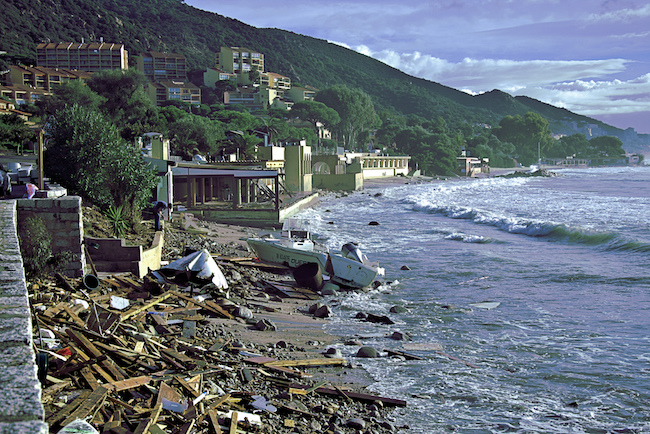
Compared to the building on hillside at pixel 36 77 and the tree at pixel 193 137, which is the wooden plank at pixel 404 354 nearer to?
the tree at pixel 193 137

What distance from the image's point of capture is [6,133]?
39.4 metres

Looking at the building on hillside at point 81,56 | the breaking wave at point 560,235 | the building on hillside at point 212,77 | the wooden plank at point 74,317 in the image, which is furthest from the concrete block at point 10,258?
the building on hillside at point 212,77

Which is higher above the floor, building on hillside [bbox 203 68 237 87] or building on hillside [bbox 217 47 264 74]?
building on hillside [bbox 217 47 264 74]

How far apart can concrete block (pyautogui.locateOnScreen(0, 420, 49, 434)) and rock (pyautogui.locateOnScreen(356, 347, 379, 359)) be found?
732cm

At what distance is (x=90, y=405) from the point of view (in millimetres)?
5566

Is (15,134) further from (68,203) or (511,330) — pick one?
(511,330)

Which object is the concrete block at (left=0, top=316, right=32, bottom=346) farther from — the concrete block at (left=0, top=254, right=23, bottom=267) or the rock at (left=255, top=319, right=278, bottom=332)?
the rock at (left=255, top=319, right=278, bottom=332)

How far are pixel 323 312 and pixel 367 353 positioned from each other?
2838 mm

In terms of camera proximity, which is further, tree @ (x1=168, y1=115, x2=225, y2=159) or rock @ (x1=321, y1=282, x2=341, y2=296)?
tree @ (x1=168, y1=115, x2=225, y2=159)

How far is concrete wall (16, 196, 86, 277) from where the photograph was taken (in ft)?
34.0

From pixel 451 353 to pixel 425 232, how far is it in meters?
20.2

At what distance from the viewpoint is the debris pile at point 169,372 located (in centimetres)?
582

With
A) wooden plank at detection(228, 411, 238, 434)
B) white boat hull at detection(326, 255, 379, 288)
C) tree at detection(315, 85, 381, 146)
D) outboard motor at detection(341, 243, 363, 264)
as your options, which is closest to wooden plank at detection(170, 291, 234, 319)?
wooden plank at detection(228, 411, 238, 434)

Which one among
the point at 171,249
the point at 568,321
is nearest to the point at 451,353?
the point at 568,321
